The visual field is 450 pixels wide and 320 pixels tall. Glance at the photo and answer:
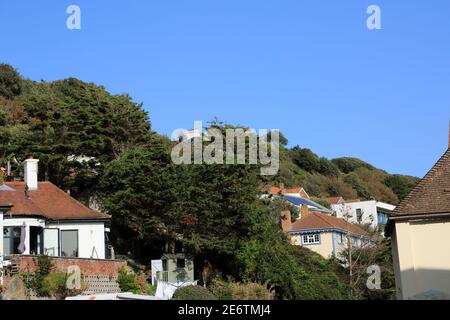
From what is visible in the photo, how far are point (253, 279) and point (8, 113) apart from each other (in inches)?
1228

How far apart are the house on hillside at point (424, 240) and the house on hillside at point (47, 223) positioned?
17.3m

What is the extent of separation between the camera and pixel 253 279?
39.8 metres

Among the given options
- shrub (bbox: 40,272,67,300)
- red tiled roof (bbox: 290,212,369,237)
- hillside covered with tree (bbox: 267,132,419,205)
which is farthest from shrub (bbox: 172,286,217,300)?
hillside covered with tree (bbox: 267,132,419,205)

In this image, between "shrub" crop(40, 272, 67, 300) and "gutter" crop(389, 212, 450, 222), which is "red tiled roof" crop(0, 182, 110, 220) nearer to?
"shrub" crop(40, 272, 67, 300)

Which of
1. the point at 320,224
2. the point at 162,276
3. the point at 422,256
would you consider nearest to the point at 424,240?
the point at 422,256

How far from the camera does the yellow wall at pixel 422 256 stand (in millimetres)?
27109

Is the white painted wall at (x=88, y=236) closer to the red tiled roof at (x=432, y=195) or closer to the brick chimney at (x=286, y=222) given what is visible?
the red tiled roof at (x=432, y=195)

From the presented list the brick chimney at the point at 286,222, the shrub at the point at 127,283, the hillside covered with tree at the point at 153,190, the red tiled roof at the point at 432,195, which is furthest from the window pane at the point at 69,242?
the brick chimney at the point at 286,222

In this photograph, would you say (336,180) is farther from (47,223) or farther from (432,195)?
(432,195)

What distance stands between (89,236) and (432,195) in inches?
763

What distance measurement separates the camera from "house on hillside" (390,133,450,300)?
27.1 metres

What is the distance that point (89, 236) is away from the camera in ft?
125

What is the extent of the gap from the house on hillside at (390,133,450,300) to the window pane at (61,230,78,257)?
18346 millimetres
